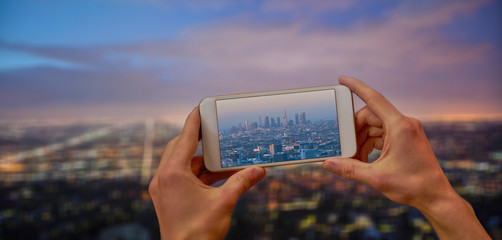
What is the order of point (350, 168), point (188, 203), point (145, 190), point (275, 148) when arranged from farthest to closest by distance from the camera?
point (145, 190), point (275, 148), point (350, 168), point (188, 203)

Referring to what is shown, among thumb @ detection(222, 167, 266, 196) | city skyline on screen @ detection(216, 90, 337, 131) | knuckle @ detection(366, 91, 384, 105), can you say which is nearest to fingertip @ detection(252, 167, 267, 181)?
thumb @ detection(222, 167, 266, 196)

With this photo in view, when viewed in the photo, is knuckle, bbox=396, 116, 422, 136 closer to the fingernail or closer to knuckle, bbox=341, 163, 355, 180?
knuckle, bbox=341, 163, 355, 180

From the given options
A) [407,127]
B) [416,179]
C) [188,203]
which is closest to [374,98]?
[407,127]

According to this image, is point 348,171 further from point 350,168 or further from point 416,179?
point 416,179

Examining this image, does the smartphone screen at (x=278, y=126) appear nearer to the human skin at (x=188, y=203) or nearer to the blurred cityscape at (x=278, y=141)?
the blurred cityscape at (x=278, y=141)

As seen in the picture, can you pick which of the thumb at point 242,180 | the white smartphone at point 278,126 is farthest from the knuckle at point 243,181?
the white smartphone at point 278,126
